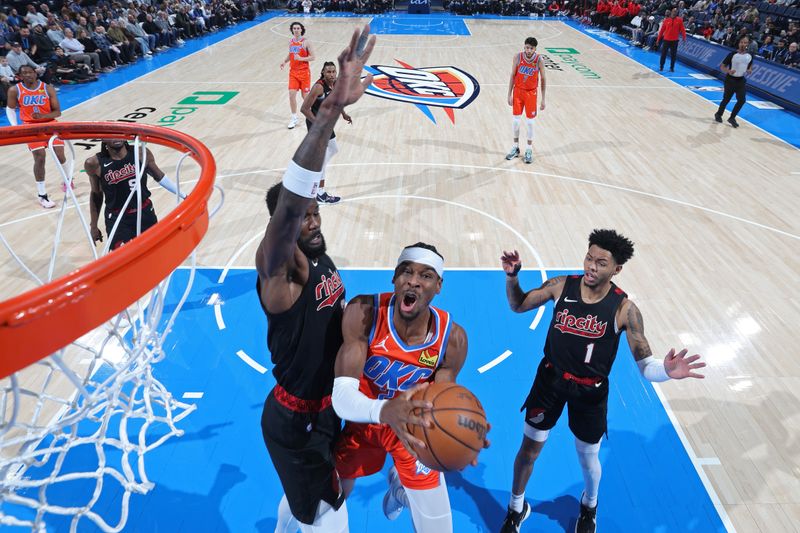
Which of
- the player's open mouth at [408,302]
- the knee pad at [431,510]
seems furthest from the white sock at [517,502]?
the player's open mouth at [408,302]

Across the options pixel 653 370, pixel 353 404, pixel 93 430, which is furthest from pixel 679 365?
pixel 93 430

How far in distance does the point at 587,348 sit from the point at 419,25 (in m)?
23.7

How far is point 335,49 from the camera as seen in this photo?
18.5m

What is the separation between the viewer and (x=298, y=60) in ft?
34.1

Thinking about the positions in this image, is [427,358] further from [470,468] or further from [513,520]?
[470,468]

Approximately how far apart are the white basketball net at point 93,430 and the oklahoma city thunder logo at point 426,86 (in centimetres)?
863

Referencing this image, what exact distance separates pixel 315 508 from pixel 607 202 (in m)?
6.52

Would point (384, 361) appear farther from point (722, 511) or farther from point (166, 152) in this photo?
point (166, 152)

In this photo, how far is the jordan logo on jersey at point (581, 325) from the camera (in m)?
3.16

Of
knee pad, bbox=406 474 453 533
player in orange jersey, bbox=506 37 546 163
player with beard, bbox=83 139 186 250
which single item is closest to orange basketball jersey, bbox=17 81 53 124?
player with beard, bbox=83 139 186 250

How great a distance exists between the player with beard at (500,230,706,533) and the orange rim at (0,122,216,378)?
191 centimetres

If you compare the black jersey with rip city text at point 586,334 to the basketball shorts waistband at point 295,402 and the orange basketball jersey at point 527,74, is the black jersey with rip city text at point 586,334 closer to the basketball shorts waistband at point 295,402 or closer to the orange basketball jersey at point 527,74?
the basketball shorts waistband at point 295,402

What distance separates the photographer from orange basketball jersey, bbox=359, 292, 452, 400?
282 centimetres

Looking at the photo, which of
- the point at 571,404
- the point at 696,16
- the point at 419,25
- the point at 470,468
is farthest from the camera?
the point at 419,25
